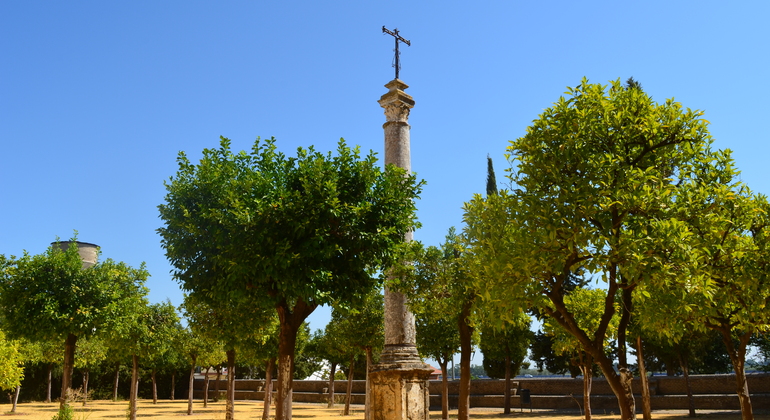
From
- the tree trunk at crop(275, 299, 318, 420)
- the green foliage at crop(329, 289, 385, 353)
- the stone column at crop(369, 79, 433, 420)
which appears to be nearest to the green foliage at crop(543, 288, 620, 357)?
the green foliage at crop(329, 289, 385, 353)

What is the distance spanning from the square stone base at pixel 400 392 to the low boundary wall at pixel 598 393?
53.2 ft

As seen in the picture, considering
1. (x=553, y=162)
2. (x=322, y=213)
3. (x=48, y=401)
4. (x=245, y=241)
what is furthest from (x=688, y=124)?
(x=48, y=401)

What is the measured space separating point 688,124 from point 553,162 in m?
2.51

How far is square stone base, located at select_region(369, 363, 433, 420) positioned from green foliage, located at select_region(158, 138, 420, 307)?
2.13 metres

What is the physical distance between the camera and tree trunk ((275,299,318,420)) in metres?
12.7

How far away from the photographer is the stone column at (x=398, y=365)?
1338 cm

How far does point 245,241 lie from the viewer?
12.0 metres

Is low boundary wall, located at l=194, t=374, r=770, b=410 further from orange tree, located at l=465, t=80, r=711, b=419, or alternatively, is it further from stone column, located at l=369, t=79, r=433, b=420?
orange tree, located at l=465, t=80, r=711, b=419

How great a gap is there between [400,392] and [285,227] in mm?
4699

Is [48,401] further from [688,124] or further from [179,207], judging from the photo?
[688,124]

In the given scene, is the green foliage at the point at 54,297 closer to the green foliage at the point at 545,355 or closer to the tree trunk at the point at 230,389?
the tree trunk at the point at 230,389

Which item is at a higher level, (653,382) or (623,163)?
(623,163)

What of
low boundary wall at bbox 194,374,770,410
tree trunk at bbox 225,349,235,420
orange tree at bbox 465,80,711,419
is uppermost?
orange tree at bbox 465,80,711,419

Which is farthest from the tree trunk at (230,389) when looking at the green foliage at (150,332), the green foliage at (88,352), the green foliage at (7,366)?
the green foliage at (88,352)
